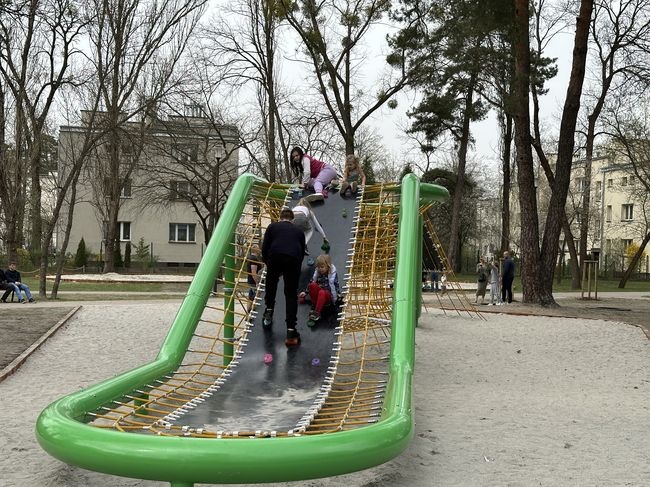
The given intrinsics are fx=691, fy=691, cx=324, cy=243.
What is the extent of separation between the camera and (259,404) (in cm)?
581

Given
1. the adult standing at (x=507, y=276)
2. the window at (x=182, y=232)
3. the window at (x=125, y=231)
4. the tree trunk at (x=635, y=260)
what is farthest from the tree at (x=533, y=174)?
the window at (x=125, y=231)

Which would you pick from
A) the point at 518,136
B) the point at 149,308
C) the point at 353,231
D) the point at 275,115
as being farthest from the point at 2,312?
the point at 275,115

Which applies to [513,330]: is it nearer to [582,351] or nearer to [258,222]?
[582,351]

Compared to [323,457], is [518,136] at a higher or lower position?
higher

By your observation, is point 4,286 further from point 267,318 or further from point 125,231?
point 125,231

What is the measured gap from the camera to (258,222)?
384 inches

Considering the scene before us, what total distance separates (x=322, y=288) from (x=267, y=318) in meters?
0.76

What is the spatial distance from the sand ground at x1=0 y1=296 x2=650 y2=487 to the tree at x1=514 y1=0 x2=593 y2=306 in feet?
13.2

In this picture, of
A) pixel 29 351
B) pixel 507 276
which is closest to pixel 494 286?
pixel 507 276

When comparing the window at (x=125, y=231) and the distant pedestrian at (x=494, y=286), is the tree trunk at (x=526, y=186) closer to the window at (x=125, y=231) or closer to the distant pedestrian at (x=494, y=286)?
the distant pedestrian at (x=494, y=286)

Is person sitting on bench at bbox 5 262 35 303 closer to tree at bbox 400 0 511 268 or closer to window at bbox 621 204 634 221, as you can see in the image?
tree at bbox 400 0 511 268

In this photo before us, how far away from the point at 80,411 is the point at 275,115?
25715 millimetres

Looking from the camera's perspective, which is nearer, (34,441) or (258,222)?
(34,441)

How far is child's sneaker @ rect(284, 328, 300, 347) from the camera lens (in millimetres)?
7496
